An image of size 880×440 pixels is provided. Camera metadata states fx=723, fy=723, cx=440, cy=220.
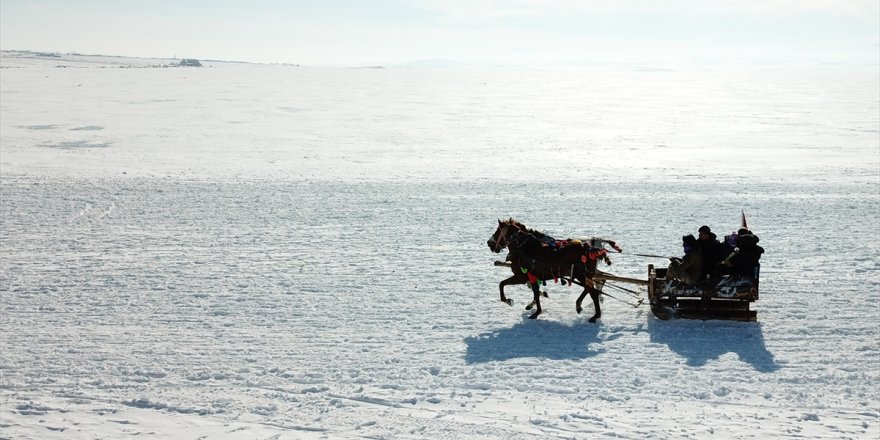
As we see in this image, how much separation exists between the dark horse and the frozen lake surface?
1.92 ft

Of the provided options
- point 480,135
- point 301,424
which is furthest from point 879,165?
point 301,424

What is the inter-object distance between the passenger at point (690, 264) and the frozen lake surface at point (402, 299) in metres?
0.64

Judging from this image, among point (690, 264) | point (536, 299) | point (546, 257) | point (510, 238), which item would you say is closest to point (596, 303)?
point (536, 299)

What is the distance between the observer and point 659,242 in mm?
11969

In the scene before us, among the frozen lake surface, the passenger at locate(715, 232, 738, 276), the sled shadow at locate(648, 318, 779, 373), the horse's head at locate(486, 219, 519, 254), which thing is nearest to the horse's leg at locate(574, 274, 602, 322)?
the frozen lake surface

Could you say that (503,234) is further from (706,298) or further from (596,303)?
(706,298)

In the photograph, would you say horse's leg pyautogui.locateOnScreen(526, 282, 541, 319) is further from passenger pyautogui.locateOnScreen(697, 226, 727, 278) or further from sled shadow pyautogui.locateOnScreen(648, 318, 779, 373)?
passenger pyautogui.locateOnScreen(697, 226, 727, 278)

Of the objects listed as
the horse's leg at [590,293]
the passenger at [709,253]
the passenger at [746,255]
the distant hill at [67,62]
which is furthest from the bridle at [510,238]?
the distant hill at [67,62]

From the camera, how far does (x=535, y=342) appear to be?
7.84m

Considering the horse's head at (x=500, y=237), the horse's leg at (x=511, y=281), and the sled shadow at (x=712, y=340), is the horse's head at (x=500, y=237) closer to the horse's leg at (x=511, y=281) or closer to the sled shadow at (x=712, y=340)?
the horse's leg at (x=511, y=281)

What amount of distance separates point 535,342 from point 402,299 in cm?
217

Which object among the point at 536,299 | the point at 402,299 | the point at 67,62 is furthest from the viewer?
the point at 67,62

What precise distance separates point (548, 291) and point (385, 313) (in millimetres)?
2239

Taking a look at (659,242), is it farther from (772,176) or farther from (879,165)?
(879,165)
